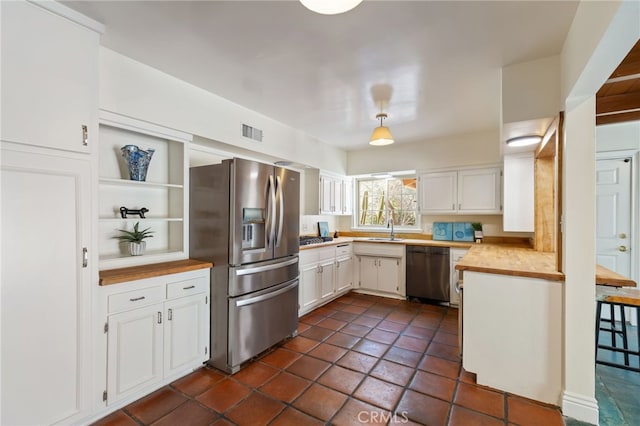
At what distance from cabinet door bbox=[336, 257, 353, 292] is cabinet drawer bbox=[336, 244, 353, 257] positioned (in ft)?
0.28

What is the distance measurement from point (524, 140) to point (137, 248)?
3520mm

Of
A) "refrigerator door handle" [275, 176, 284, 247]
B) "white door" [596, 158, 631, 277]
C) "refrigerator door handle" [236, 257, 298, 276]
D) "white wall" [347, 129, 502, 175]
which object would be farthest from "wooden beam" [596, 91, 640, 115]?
"refrigerator door handle" [236, 257, 298, 276]

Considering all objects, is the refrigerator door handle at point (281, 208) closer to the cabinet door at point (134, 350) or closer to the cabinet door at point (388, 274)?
the cabinet door at point (134, 350)

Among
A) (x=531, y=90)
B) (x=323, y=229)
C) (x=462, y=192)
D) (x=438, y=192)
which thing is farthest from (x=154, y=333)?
(x=462, y=192)

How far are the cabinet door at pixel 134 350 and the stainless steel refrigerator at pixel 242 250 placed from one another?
48cm

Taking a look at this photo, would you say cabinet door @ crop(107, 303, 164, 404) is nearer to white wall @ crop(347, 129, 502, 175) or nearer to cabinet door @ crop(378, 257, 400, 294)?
cabinet door @ crop(378, 257, 400, 294)

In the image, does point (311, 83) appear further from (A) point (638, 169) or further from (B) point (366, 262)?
(A) point (638, 169)

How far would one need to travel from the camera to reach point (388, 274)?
445 centimetres

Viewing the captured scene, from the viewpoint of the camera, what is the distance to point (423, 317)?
3.66m

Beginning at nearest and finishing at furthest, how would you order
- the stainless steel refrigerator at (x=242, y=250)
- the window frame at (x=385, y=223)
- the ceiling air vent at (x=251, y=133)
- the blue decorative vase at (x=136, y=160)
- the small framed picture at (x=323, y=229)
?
the blue decorative vase at (x=136, y=160), the stainless steel refrigerator at (x=242, y=250), the ceiling air vent at (x=251, y=133), the window frame at (x=385, y=223), the small framed picture at (x=323, y=229)

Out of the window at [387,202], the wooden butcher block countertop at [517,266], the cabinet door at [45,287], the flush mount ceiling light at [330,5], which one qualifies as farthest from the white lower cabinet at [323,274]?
the flush mount ceiling light at [330,5]

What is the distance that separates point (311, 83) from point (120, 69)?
1.50 m

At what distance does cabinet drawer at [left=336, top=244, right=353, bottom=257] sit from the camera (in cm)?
435

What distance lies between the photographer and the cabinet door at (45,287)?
59.4 inches
